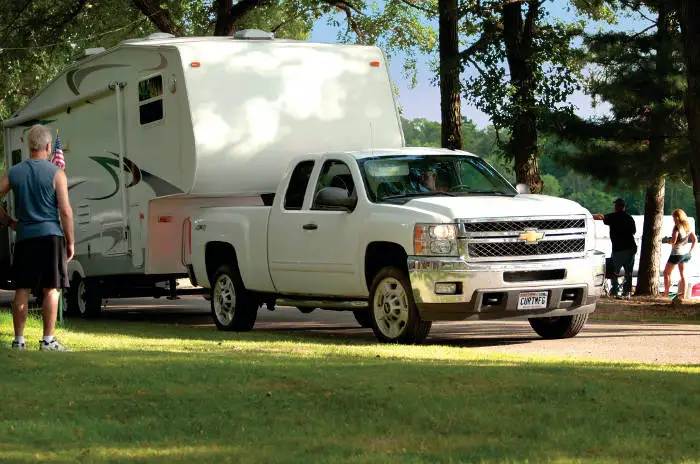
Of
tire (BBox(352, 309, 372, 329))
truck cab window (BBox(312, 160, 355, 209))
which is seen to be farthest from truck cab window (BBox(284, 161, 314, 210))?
tire (BBox(352, 309, 372, 329))

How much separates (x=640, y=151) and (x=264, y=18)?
60.8 ft

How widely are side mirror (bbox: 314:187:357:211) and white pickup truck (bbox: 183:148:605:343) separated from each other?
0.05ft

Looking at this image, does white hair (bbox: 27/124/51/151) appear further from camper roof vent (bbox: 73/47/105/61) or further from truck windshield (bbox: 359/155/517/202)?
camper roof vent (bbox: 73/47/105/61)

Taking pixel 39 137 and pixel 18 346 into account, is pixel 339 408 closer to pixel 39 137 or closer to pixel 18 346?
pixel 18 346

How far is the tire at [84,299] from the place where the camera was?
1908cm

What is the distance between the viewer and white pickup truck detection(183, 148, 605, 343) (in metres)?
12.7

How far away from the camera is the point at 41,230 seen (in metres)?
11.1

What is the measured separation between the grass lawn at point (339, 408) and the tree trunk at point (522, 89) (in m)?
12.8

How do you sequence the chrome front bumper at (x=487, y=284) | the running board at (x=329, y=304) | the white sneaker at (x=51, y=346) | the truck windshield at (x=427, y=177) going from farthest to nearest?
the running board at (x=329, y=304) < the truck windshield at (x=427, y=177) < the chrome front bumper at (x=487, y=284) < the white sneaker at (x=51, y=346)

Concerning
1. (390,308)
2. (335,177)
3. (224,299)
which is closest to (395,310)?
(390,308)

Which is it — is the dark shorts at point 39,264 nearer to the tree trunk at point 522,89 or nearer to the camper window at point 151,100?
the camper window at point 151,100

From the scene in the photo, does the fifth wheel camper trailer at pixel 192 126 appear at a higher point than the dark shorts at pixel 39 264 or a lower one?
higher

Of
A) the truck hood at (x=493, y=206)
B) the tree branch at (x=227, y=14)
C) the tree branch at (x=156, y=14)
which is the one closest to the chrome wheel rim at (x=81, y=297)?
the truck hood at (x=493, y=206)

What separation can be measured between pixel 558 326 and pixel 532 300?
1.60m
